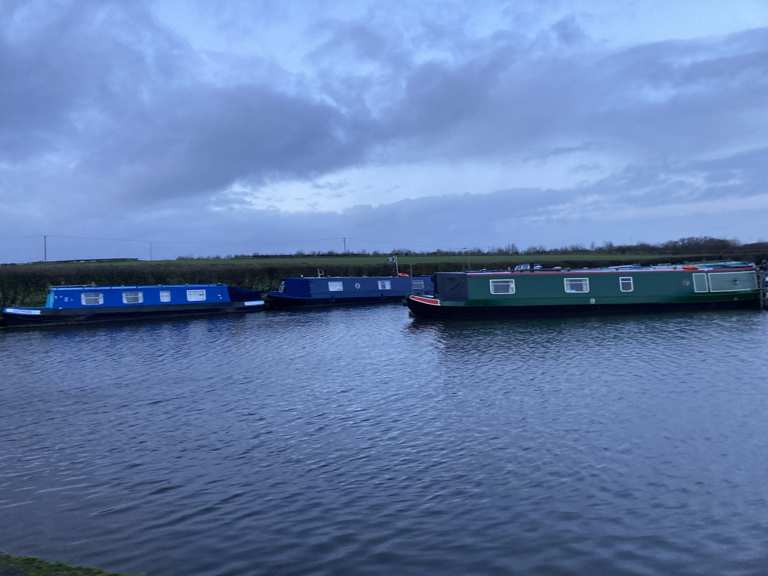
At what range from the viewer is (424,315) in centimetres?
4156

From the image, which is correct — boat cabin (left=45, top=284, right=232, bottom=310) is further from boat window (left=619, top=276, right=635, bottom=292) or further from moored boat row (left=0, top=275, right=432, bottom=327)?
boat window (left=619, top=276, right=635, bottom=292)

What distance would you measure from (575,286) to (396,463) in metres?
30.8

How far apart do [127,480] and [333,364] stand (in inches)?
550

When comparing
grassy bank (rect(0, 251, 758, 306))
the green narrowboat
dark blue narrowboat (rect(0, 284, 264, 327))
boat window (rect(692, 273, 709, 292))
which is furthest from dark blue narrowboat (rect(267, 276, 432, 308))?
boat window (rect(692, 273, 709, 292))

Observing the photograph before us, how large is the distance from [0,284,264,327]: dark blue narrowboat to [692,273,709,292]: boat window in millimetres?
29374

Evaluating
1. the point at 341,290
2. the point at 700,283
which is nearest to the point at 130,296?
the point at 341,290

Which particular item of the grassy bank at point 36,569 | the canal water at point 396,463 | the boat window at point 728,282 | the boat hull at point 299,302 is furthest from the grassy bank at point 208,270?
the grassy bank at point 36,569

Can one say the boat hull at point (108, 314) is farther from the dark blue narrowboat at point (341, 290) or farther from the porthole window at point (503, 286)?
the porthole window at point (503, 286)

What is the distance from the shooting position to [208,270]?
6141cm

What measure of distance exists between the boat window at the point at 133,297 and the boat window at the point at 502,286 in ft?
75.1

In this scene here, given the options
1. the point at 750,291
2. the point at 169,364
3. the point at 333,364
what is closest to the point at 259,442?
the point at 333,364

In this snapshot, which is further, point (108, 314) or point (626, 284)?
point (108, 314)

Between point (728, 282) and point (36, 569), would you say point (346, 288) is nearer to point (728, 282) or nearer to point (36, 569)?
point (728, 282)

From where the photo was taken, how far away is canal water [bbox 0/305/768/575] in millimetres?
9695
